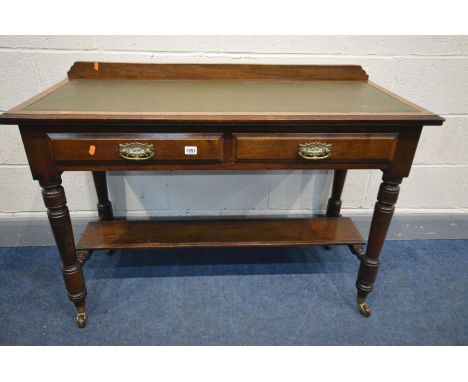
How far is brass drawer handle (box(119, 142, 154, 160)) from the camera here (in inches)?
49.1

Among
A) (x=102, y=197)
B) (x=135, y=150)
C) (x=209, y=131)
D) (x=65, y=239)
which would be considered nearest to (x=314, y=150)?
(x=209, y=131)

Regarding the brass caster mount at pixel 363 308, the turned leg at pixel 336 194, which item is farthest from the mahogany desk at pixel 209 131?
the turned leg at pixel 336 194

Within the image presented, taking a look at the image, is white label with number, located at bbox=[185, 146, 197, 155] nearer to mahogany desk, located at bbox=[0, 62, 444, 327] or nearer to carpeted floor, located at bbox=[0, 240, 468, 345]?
mahogany desk, located at bbox=[0, 62, 444, 327]

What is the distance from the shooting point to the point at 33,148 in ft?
4.05

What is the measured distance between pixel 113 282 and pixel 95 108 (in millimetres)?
1035

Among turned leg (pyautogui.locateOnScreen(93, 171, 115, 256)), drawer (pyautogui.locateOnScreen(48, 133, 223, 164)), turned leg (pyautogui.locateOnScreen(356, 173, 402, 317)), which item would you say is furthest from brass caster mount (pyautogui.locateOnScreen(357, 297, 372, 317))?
turned leg (pyautogui.locateOnScreen(93, 171, 115, 256))

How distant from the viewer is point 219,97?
1.42 m

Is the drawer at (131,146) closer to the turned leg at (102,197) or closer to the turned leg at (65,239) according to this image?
the turned leg at (65,239)

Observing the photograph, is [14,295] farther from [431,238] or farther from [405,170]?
[431,238]

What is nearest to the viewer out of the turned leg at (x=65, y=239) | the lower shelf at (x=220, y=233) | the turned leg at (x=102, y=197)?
the turned leg at (x=65, y=239)

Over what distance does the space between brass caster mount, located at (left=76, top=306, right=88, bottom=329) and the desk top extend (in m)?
0.90

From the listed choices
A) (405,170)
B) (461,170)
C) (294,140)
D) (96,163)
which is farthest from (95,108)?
(461,170)

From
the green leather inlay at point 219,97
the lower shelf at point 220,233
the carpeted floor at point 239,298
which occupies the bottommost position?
the carpeted floor at point 239,298

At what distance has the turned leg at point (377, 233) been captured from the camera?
1411 mm
